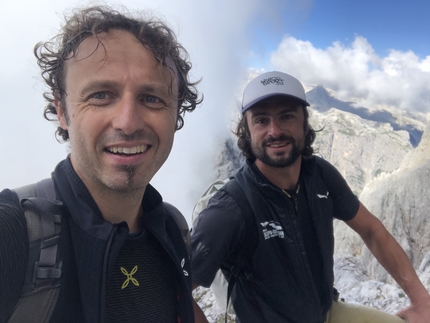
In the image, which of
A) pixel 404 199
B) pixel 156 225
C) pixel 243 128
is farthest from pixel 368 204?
pixel 156 225

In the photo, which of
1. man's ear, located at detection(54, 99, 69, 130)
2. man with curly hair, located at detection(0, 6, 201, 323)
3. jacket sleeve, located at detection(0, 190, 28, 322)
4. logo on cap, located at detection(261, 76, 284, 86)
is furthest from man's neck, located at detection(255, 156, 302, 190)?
jacket sleeve, located at detection(0, 190, 28, 322)

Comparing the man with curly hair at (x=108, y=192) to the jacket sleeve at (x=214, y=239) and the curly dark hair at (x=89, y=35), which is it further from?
the jacket sleeve at (x=214, y=239)

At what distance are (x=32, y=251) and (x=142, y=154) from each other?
88 centimetres

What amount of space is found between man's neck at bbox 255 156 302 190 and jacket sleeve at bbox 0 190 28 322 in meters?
2.91

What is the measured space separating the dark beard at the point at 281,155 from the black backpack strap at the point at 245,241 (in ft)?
2.08

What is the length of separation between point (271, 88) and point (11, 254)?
11.1 ft

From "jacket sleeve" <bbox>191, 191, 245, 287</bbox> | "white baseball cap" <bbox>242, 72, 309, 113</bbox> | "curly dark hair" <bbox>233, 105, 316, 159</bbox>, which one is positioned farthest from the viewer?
"curly dark hair" <bbox>233, 105, 316, 159</bbox>

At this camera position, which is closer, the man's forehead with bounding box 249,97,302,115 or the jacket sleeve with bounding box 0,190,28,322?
the jacket sleeve with bounding box 0,190,28,322

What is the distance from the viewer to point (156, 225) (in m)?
2.24

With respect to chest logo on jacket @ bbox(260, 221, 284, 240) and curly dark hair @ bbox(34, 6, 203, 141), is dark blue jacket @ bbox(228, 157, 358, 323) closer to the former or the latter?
chest logo on jacket @ bbox(260, 221, 284, 240)

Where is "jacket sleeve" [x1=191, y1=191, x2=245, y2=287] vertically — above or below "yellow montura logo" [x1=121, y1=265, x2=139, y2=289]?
above

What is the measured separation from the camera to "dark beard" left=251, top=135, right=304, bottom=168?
12.3 ft

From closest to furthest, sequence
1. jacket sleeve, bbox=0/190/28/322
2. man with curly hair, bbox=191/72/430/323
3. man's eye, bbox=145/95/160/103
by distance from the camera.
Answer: jacket sleeve, bbox=0/190/28/322 → man's eye, bbox=145/95/160/103 → man with curly hair, bbox=191/72/430/323

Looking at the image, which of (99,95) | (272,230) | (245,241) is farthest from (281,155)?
(99,95)
